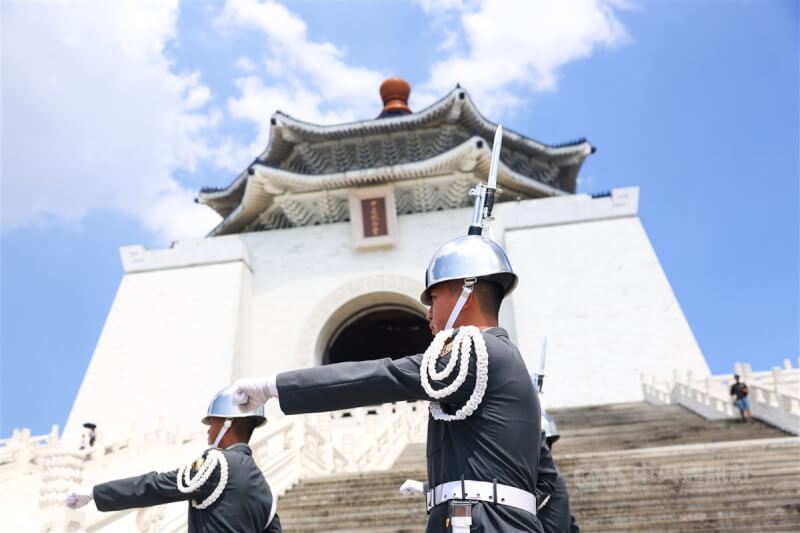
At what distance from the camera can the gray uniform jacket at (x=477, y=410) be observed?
182cm

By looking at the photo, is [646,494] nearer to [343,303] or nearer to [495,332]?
[495,332]

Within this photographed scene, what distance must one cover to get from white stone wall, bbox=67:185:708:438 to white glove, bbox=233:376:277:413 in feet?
47.3

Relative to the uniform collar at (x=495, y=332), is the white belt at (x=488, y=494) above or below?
below

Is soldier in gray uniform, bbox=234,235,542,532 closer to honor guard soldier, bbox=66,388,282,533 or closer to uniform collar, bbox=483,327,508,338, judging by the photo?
uniform collar, bbox=483,327,508,338

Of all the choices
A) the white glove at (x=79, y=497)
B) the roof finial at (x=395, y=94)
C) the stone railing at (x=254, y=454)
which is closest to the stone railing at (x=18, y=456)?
the stone railing at (x=254, y=454)

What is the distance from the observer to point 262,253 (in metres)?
19.2

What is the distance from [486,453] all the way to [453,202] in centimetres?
1720

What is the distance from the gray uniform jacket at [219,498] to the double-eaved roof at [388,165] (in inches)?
592

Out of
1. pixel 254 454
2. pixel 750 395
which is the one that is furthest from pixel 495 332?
pixel 750 395

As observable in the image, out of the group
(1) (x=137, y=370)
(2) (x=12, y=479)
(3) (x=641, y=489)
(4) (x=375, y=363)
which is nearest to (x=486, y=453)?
(4) (x=375, y=363)

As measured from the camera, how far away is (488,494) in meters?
1.84

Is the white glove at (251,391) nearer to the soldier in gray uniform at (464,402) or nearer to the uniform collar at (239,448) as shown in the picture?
the soldier in gray uniform at (464,402)

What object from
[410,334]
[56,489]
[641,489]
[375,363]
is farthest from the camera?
[410,334]

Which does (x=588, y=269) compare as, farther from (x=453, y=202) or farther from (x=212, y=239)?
(x=212, y=239)
